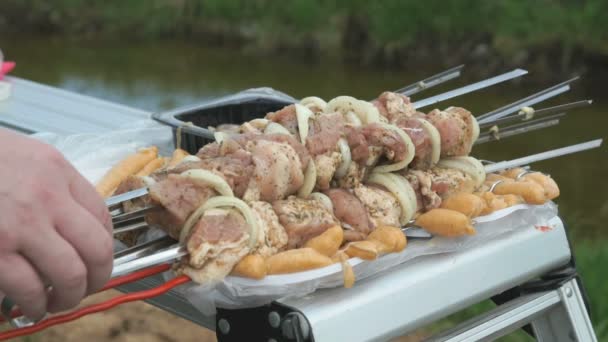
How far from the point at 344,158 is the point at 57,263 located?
60 cm

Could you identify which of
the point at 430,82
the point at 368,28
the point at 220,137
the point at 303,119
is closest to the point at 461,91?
the point at 430,82

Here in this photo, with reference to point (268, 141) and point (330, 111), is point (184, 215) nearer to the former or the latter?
point (268, 141)

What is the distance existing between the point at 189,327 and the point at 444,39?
151 inches

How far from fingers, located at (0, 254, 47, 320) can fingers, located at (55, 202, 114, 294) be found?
48 millimetres

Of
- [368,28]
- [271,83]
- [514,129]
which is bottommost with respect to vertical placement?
[514,129]

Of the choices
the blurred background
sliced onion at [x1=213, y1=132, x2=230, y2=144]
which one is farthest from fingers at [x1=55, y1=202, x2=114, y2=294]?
the blurred background

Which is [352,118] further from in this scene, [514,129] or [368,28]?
[368,28]

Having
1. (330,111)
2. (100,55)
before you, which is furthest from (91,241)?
(100,55)

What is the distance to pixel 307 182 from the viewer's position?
52.4 inches

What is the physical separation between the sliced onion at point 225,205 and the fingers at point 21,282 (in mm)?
296

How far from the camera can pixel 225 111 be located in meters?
1.95

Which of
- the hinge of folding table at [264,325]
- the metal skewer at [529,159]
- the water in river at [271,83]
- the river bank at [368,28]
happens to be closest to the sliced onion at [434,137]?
the metal skewer at [529,159]

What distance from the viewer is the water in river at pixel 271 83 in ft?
15.5

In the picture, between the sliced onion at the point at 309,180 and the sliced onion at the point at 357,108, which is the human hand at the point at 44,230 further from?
the sliced onion at the point at 357,108
